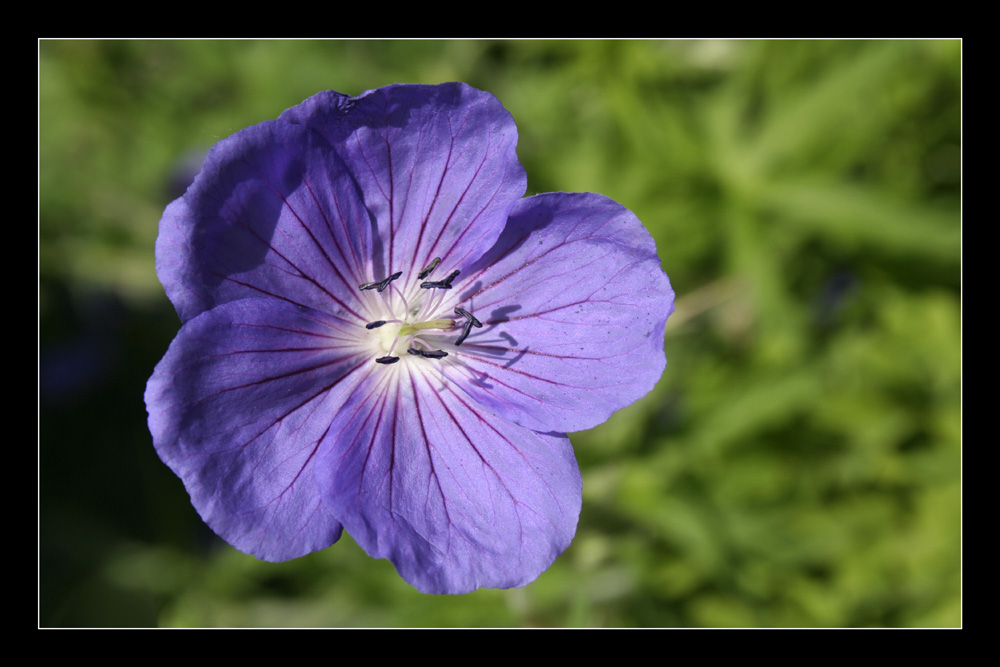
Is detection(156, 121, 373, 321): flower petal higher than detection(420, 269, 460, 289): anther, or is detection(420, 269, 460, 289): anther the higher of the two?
detection(156, 121, 373, 321): flower petal

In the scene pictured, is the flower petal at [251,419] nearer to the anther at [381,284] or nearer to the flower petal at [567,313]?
the anther at [381,284]

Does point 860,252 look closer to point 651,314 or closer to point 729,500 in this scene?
point 729,500

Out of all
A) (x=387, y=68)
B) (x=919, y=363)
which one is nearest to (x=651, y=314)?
(x=919, y=363)

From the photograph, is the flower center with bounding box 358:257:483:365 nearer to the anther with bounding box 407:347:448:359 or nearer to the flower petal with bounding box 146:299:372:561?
the anther with bounding box 407:347:448:359

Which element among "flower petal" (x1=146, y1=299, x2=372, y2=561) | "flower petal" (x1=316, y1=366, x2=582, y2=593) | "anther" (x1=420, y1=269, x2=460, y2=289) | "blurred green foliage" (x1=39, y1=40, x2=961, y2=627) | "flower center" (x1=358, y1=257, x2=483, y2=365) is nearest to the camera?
"flower petal" (x1=146, y1=299, x2=372, y2=561)

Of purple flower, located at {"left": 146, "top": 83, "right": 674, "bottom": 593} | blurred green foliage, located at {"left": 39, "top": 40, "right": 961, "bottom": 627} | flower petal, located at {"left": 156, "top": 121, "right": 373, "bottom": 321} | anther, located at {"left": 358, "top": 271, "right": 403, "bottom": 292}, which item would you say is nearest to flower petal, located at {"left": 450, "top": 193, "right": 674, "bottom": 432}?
purple flower, located at {"left": 146, "top": 83, "right": 674, "bottom": 593}

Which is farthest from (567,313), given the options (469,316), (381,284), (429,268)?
(381,284)

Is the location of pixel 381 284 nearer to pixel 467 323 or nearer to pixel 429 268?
pixel 429 268

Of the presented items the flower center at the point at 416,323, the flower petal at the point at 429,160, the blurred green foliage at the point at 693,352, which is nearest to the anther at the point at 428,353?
the flower center at the point at 416,323
